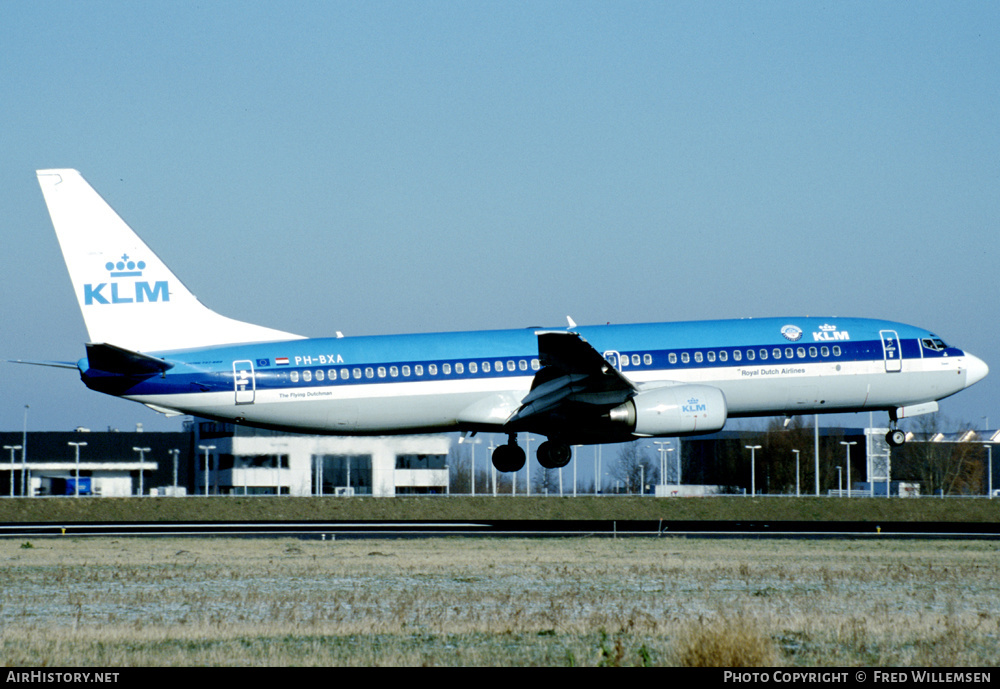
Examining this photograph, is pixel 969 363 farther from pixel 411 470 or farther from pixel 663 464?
pixel 663 464

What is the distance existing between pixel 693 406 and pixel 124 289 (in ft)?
56.9

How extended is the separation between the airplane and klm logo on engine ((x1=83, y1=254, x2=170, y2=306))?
43mm

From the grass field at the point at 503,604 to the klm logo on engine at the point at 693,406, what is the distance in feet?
13.1

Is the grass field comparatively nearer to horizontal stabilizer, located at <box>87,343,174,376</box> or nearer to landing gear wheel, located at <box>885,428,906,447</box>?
landing gear wheel, located at <box>885,428,906,447</box>

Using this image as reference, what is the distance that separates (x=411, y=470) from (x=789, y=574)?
34814mm

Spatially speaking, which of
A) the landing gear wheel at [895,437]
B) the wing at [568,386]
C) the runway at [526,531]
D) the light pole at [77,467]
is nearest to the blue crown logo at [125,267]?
the runway at [526,531]

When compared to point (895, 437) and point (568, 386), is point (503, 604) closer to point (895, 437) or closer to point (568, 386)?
point (568, 386)

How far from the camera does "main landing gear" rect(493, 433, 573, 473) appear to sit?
1433 inches

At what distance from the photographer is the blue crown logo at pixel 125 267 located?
35.3m

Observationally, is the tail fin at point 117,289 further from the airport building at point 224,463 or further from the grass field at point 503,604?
the airport building at point 224,463

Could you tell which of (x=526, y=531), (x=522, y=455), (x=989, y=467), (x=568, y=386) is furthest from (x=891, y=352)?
(x=989, y=467)

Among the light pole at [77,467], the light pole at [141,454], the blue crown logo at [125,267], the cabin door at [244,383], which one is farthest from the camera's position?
the light pole at [141,454]

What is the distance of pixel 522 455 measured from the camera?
38.2 metres

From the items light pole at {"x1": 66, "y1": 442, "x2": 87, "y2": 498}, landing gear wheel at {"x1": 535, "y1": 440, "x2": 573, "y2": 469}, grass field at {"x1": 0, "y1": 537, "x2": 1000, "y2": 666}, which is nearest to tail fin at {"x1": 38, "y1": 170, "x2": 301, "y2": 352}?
grass field at {"x1": 0, "y1": 537, "x2": 1000, "y2": 666}
